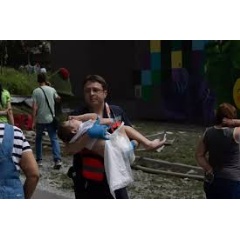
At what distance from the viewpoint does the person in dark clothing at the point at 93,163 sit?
294 cm

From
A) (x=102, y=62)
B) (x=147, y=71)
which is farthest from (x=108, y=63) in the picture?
(x=147, y=71)

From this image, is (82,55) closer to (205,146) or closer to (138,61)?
(138,61)

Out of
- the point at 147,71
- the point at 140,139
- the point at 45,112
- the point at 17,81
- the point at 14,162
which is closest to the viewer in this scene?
the point at 14,162

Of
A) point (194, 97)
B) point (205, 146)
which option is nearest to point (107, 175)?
point (205, 146)

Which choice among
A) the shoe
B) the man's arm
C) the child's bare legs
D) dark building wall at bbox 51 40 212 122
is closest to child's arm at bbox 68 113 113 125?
the child's bare legs

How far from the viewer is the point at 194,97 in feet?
30.3

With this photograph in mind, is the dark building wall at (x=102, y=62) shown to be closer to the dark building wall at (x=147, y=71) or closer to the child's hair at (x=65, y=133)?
the dark building wall at (x=147, y=71)

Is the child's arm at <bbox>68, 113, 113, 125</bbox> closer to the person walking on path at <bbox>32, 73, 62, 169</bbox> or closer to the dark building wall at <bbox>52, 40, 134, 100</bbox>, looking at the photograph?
the person walking on path at <bbox>32, 73, 62, 169</bbox>

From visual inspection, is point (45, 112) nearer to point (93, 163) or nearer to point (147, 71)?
point (93, 163)

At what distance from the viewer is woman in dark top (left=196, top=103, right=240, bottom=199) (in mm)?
3408

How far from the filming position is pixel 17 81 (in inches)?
359

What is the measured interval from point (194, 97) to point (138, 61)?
1.38 meters

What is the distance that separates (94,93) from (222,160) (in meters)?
1.14

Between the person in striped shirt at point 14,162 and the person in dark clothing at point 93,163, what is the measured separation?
0.46 m
